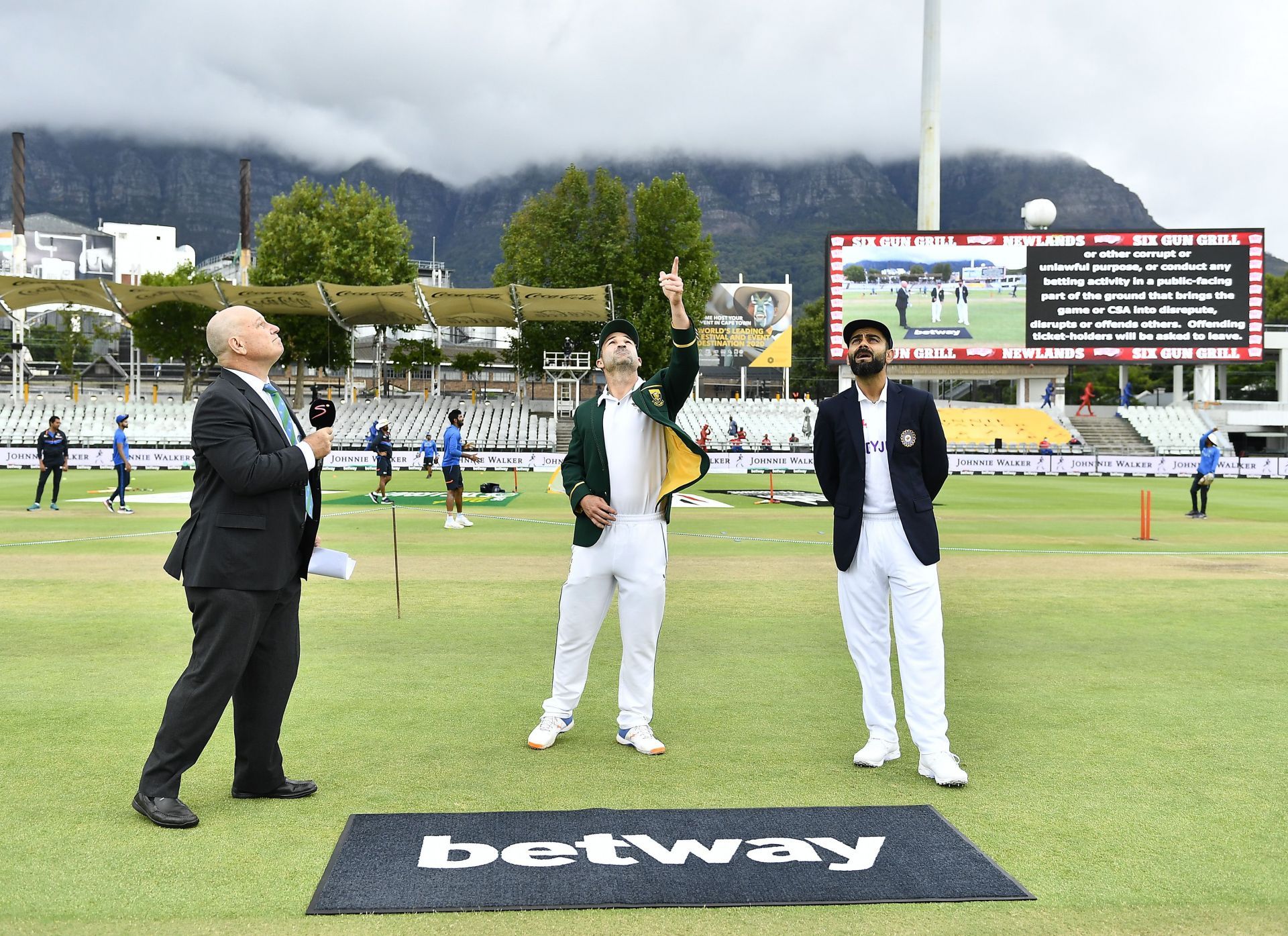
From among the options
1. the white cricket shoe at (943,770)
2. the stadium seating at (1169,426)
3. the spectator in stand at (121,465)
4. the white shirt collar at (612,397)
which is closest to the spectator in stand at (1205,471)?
the white cricket shoe at (943,770)

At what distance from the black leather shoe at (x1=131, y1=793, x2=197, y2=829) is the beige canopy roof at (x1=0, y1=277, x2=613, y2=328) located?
145 feet

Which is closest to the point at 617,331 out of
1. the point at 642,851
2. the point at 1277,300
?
the point at 642,851

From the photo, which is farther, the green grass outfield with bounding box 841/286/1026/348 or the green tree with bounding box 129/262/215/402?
the green tree with bounding box 129/262/215/402

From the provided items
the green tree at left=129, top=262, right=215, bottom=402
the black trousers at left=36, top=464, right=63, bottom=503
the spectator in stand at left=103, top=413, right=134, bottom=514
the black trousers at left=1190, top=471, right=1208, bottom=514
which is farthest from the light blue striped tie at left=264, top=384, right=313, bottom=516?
Result: the green tree at left=129, top=262, right=215, bottom=402

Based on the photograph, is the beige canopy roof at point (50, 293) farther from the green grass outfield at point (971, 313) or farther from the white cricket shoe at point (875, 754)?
the white cricket shoe at point (875, 754)

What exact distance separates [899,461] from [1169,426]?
59455 mm

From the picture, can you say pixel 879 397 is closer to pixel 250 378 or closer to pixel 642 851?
pixel 642 851

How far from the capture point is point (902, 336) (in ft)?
178

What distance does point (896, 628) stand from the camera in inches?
209

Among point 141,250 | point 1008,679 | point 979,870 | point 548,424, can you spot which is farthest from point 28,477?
point 141,250

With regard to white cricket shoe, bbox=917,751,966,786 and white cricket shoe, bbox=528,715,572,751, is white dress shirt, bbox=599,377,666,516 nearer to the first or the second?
white cricket shoe, bbox=528,715,572,751

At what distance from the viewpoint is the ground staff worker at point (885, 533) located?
17.0ft

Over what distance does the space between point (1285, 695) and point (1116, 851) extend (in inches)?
134

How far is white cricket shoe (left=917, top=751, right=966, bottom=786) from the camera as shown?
4.93 metres
